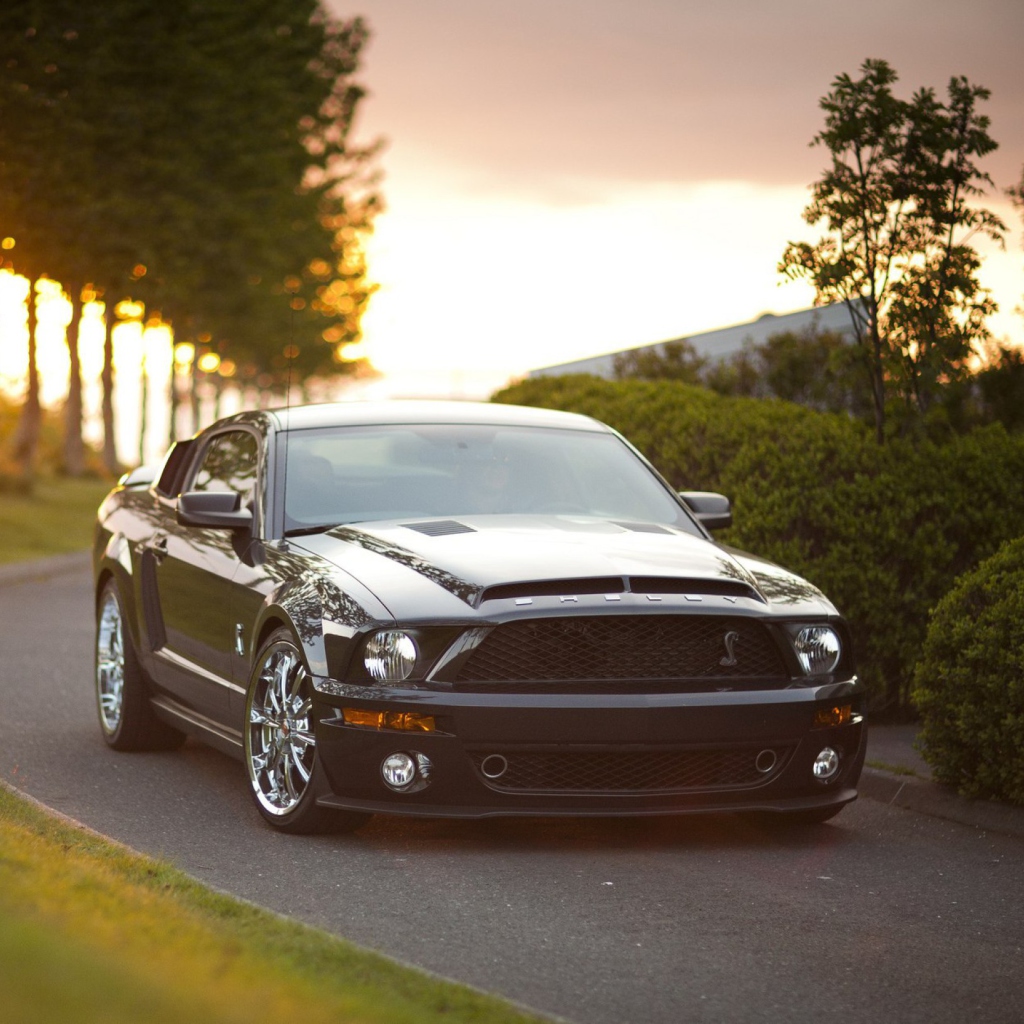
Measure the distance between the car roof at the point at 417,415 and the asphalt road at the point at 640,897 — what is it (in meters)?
1.67

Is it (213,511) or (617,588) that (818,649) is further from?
(213,511)

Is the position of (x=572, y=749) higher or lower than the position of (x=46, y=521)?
higher

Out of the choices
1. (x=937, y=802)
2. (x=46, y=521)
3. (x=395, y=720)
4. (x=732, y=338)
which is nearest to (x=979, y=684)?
(x=937, y=802)

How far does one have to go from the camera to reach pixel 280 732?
6.89 m

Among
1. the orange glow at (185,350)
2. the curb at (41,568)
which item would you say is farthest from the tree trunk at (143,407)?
the curb at (41,568)

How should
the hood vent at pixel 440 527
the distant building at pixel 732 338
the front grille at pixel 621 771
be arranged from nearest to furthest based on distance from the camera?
the front grille at pixel 621 771
the hood vent at pixel 440 527
the distant building at pixel 732 338

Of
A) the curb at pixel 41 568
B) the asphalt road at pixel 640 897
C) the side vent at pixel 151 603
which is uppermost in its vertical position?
the side vent at pixel 151 603

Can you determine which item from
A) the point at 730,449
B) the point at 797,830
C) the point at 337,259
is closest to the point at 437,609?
the point at 797,830

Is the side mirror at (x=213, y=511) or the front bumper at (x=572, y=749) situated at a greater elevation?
the side mirror at (x=213, y=511)

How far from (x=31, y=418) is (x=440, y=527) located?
96.6 feet

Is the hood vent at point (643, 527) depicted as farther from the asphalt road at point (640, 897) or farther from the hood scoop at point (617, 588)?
the asphalt road at point (640, 897)

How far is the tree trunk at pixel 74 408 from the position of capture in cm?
4134

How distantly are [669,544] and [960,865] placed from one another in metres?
1.67

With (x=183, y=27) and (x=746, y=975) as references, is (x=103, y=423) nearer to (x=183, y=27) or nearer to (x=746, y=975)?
(x=183, y=27)
